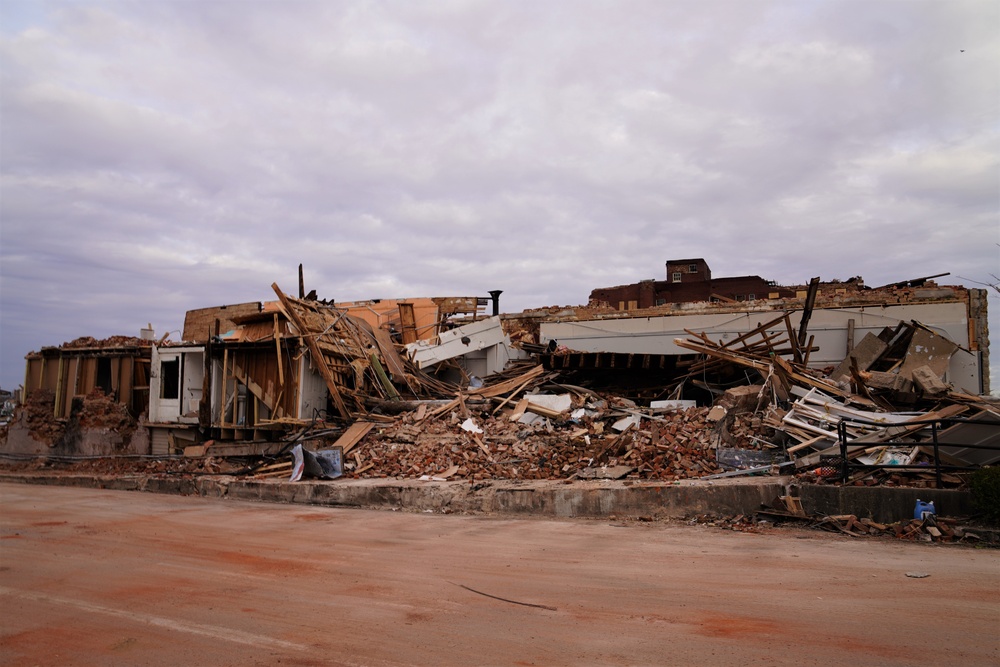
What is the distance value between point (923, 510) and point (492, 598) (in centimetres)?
615

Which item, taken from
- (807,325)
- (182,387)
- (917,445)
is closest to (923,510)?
(917,445)

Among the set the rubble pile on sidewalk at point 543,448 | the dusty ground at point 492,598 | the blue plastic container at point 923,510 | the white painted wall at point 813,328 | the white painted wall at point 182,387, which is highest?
the white painted wall at point 813,328

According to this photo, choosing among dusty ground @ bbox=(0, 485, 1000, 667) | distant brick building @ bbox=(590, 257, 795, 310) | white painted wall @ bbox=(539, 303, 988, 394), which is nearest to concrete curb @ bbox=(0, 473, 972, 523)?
dusty ground @ bbox=(0, 485, 1000, 667)

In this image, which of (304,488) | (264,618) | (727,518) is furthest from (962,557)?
(304,488)

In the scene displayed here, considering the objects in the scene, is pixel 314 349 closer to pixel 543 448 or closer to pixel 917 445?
pixel 543 448

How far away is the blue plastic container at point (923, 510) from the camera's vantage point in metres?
8.34

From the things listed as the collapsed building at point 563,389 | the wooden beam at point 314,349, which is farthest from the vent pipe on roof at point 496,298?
the wooden beam at point 314,349

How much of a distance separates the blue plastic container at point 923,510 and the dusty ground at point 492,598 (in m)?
0.72

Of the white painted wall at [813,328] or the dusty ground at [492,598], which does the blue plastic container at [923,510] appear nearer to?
the dusty ground at [492,598]

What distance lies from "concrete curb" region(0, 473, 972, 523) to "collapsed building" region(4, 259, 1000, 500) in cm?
49

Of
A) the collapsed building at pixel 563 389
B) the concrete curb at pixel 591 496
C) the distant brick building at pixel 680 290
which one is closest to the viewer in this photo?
the concrete curb at pixel 591 496

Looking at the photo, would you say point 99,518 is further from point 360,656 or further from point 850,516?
point 850,516

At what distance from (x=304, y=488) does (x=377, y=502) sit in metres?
1.85

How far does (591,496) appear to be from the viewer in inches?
425
